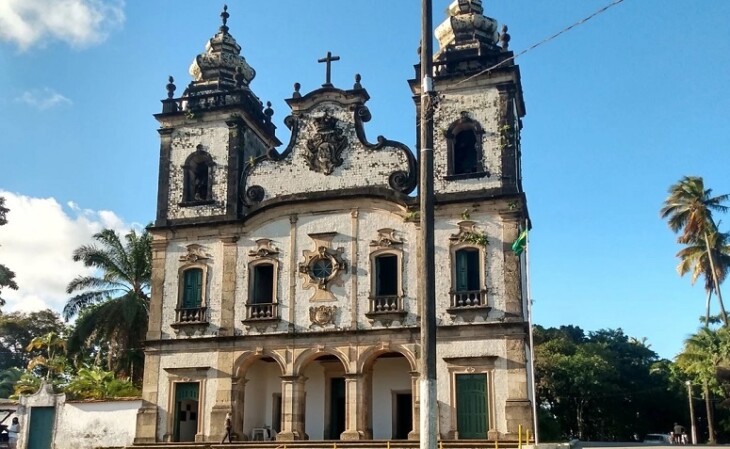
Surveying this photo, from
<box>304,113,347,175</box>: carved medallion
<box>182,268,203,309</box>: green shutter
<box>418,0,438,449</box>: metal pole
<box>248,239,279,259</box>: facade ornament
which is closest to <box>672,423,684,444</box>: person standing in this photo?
<box>304,113,347,175</box>: carved medallion

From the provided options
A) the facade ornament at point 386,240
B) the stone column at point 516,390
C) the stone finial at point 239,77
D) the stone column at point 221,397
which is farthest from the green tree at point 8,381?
the stone column at point 516,390

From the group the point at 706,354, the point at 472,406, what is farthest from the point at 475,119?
the point at 706,354

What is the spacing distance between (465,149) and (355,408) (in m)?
8.17

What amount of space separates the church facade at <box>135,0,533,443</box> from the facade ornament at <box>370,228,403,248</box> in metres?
0.04

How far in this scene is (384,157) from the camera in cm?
2484

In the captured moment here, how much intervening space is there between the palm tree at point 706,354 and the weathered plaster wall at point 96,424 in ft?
80.1

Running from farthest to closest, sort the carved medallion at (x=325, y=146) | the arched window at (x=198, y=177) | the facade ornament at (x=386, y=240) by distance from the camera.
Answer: the arched window at (x=198, y=177) < the carved medallion at (x=325, y=146) < the facade ornament at (x=386, y=240)

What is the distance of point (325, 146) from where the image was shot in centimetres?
2538

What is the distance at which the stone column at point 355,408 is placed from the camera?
74.3 feet

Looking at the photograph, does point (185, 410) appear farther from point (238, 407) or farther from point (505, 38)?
point (505, 38)

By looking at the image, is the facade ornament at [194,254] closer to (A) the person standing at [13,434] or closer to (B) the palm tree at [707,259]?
(A) the person standing at [13,434]

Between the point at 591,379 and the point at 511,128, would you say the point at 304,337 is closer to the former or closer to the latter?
the point at 511,128

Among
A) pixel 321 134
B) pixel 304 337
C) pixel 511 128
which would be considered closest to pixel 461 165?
pixel 511 128

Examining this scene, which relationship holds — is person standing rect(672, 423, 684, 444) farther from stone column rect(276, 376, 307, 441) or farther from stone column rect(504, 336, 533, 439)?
stone column rect(276, 376, 307, 441)
